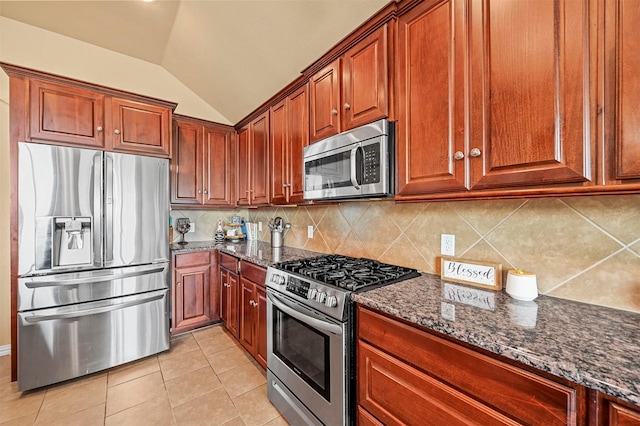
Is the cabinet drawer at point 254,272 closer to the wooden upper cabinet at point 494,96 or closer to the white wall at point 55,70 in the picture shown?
the wooden upper cabinet at point 494,96

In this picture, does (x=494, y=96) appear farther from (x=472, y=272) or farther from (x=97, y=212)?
(x=97, y=212)

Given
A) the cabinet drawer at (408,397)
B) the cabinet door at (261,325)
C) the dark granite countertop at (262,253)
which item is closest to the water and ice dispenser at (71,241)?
the dark granite countertop at (262,253)

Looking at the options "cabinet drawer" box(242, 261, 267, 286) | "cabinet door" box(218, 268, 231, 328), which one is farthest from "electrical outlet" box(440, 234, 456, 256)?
"cabinet door" box(218, 268, 231, 328)

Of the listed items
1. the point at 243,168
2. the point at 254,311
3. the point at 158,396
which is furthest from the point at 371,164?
the point at 158,396

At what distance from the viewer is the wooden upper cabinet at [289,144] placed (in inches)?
85.5

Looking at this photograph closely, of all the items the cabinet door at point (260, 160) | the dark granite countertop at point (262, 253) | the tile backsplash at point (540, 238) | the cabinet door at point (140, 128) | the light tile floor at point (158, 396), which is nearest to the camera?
the tile backsplash at point (540, 238)

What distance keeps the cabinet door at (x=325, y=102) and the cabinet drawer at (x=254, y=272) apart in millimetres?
1078

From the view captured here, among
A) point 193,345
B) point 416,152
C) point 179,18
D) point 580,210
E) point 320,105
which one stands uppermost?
point 179,18

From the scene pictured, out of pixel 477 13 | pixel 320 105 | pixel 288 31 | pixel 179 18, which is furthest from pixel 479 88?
pixel 179 18

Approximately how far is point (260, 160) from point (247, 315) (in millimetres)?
1541

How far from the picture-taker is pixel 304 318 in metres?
1.48

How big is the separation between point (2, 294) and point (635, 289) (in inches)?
172

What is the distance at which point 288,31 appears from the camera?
2.00 metres

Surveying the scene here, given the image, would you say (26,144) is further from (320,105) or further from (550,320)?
(550,320)
